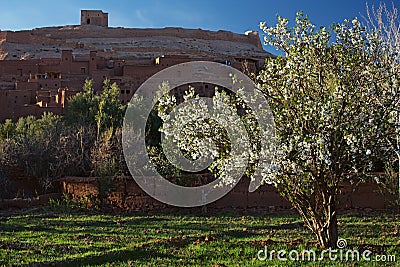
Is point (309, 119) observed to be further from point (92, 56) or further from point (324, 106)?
point (92, 56)

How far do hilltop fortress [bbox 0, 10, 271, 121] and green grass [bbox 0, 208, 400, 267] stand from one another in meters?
20.0

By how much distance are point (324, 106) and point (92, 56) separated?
1429 inches

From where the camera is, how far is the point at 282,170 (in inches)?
268

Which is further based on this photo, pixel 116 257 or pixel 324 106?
pixel 116 257

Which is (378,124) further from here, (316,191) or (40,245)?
(40,245)

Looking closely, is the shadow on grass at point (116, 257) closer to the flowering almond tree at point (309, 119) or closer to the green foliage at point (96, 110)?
the flowering almond tree at point (309, 119)

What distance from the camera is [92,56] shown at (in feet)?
134

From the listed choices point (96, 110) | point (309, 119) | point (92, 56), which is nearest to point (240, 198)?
point (309, 119)

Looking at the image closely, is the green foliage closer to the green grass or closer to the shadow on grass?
the green grass

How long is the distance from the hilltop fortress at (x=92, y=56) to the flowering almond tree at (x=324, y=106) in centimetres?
2467

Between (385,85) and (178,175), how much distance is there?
24.5 feet

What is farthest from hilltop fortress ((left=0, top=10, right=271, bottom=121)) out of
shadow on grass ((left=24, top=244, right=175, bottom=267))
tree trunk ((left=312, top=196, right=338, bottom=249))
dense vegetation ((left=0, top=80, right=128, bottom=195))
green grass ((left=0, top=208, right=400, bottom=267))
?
tree trunk ((left=312, top=196, right=338, bottom=249))

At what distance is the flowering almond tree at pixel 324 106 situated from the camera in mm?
6527

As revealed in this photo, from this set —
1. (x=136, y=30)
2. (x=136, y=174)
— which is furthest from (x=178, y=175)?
(x=136, y=30)
